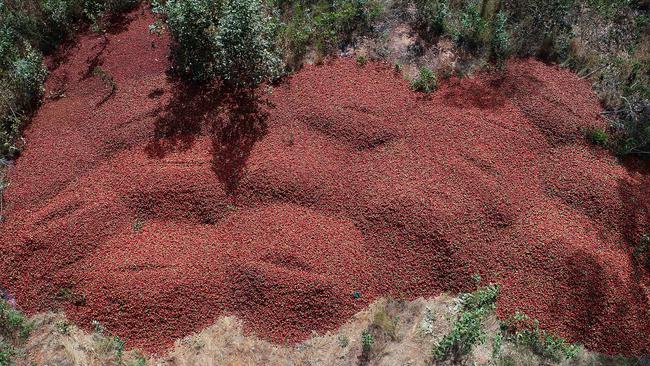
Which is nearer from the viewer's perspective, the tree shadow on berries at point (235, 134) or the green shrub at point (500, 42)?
the tree shadow on berries at point (235, 134)

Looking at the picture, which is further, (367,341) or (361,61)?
(361,61)

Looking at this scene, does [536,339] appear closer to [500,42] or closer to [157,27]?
[500,42]

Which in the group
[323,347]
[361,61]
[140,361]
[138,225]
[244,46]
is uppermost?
[244,46]

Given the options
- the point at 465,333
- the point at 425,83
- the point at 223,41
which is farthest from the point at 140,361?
the point at 425,83

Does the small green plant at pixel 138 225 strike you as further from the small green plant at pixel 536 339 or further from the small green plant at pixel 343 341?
the small green plant at pixel 536 339

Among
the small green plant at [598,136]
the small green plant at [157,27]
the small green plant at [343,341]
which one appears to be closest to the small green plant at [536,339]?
the small green plant at [343,341]

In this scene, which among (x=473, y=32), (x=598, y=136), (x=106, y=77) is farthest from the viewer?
(x=473, y=32)

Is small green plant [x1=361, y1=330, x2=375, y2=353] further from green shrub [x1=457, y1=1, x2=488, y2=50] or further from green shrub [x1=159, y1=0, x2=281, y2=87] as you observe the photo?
green shrub [x1=457, y1=1, x2=488, y2=50]

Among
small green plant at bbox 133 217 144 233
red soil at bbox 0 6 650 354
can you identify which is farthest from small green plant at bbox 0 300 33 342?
small green plant at bbox 133 217 144 233
